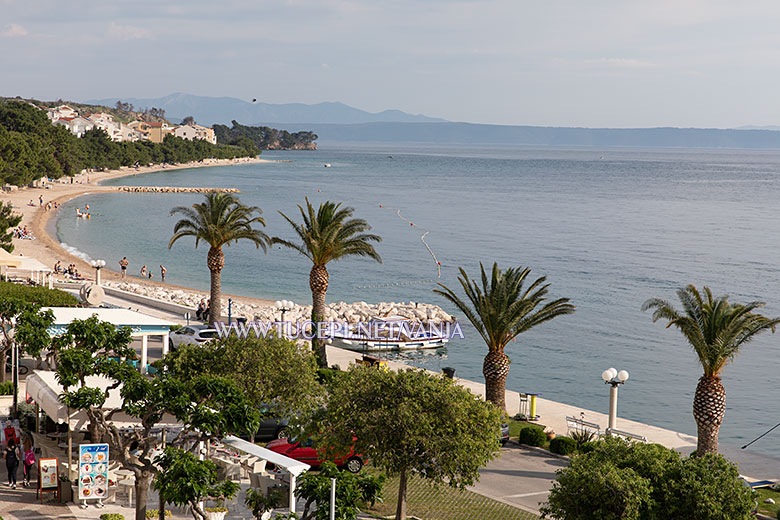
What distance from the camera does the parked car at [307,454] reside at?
64.8ft

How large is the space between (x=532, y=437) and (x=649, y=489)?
428 inches

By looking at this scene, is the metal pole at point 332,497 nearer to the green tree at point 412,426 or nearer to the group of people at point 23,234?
the green tree at point 412,426

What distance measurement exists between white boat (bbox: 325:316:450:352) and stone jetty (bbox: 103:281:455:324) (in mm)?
1517

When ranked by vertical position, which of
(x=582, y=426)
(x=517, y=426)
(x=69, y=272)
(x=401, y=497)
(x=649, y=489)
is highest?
(x=649, y=489)

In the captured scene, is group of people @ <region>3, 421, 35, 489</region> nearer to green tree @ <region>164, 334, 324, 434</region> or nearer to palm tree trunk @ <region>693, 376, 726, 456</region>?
green tree @ <region>164, 334, 324, 434</region>

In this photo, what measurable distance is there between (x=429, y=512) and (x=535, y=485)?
3.72 metres

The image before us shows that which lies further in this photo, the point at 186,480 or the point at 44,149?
the point at 44,149

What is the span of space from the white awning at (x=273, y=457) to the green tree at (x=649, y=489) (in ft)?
15.4

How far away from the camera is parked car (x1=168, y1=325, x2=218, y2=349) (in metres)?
32.9

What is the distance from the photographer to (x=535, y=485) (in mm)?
20828

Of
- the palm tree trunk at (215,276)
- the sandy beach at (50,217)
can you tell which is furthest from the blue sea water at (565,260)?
the palm tree trunk at (215,276)

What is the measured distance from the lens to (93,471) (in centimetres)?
1697

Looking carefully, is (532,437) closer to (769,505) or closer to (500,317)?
(500,317)

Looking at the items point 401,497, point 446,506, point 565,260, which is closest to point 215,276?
point 446,506
